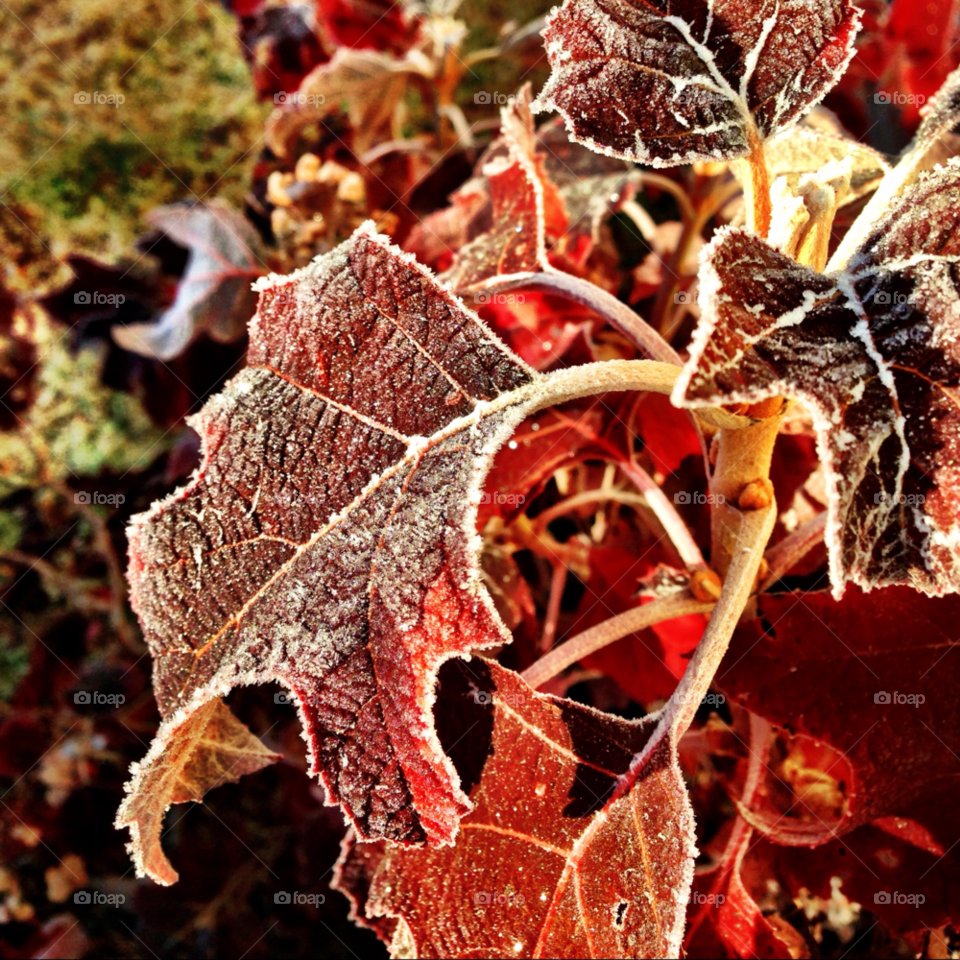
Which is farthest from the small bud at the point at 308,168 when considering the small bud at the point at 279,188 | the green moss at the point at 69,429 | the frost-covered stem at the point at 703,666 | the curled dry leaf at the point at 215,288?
the frost-covered stem at the point at 703,666

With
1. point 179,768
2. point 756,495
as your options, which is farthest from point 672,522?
point 179,768

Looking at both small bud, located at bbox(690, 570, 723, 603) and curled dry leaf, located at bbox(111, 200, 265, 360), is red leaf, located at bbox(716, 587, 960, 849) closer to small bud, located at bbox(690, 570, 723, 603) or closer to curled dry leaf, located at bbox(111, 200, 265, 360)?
small bud, located at bbox(690, 570, 723, 603)

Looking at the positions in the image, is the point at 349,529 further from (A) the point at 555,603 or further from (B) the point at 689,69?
(A) the point at 555,603

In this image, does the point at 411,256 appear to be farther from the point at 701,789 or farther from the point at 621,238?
the point at 621,238

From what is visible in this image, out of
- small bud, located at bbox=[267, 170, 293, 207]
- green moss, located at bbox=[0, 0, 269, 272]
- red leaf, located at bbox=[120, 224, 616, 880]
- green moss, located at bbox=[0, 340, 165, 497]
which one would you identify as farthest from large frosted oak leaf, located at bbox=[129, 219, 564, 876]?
green moss, located at bbox=[0, 0, 269, 272]

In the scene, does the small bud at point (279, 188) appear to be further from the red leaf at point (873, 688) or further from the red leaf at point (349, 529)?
the red leaf at point (873, 688)

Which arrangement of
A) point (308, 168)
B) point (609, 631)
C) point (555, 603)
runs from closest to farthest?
point (609, 631) → point (555, 603) → point (308, 168)
